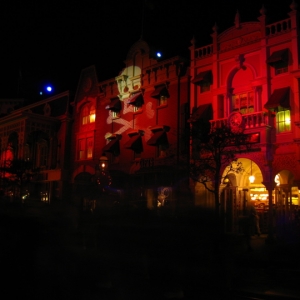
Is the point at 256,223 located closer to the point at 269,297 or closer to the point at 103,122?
the point at 269,297

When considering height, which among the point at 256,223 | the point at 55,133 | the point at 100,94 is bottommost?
the point at 256,223

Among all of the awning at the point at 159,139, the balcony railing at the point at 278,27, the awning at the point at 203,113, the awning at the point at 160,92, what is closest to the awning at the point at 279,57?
the balcony railing at the point at 278,27

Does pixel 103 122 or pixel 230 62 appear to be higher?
pixel 230 62

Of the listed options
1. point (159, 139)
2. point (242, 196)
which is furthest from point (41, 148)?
point (242, 196)

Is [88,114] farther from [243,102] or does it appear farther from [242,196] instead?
[242,196]

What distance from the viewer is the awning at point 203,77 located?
75.3 feet

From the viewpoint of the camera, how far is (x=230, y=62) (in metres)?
22.5

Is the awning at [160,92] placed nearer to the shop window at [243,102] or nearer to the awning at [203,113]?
the awning at [203,113]

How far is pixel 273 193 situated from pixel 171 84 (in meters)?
8.99

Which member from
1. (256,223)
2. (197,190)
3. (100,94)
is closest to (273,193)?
(256,223)

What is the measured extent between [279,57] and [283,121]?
9.99 feet

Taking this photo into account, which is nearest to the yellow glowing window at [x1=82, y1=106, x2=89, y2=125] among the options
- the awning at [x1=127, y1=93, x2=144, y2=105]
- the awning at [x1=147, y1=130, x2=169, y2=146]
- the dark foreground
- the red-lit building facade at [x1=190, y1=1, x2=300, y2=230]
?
the awning at [x1=127, y1=93, x2=144, y2=105]

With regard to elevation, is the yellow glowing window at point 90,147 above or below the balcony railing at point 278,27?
below

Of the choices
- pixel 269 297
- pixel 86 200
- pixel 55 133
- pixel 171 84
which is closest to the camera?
pixel 269 297
